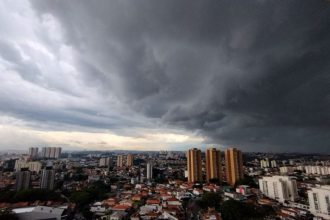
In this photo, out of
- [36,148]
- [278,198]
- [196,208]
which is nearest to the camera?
[196,208]

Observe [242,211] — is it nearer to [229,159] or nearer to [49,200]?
[229,159]

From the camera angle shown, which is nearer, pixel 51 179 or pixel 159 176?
pixel 51 179

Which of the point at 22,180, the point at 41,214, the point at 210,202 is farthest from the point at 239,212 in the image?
the point at 22,180

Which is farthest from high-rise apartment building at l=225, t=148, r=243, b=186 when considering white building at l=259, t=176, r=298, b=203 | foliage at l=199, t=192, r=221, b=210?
foliage at l=199, t=192, r=221, b=210

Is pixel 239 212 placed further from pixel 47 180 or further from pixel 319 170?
pixel 319 170

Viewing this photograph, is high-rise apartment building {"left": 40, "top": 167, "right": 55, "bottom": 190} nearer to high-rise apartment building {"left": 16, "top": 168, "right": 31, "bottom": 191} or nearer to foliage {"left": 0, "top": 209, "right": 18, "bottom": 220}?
high-rise apartment building {"left": 16, "top": 168, "right": 31, "bottom": 191}

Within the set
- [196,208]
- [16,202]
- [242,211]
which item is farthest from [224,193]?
[16,202]
